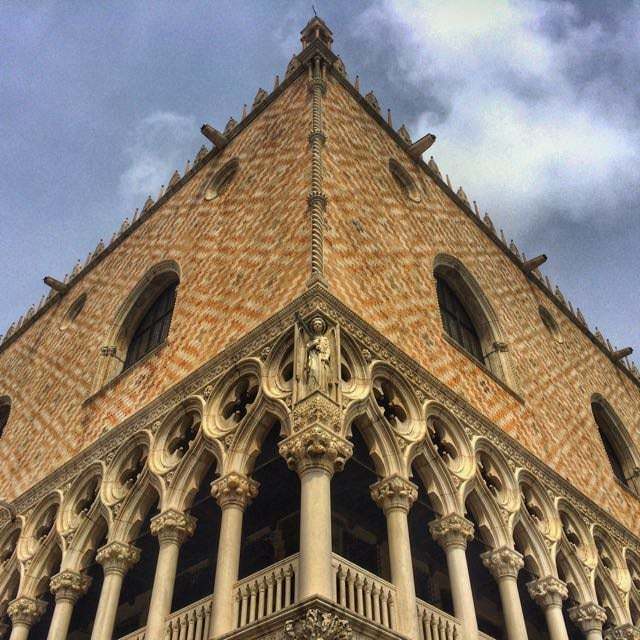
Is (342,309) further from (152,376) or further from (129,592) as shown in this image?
(129,592)

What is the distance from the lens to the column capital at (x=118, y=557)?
348 inches

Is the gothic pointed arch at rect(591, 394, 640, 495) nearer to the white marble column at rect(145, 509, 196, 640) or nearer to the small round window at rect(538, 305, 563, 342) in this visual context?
the small round window at rect(538, 305, 563, 342)

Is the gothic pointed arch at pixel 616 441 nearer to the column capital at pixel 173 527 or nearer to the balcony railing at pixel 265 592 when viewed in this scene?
the column capital at pixel 173 527

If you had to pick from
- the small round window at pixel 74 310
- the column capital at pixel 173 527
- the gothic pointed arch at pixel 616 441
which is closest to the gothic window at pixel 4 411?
the small round window at pixel 74 310

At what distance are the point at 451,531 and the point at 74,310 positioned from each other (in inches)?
374

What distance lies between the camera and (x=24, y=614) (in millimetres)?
9773

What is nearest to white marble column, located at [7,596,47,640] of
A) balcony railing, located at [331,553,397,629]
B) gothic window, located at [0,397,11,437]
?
balcony railing, located at [331,553,397,629]

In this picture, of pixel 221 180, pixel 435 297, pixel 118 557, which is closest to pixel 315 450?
pixel 118 557

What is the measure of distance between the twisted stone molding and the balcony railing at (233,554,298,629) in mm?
2660

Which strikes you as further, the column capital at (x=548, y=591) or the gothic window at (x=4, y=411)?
the gothic window at (x=4, y=411)

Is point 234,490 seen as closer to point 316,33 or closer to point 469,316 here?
point 469,316

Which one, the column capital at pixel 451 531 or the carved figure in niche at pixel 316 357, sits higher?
the carved figure in niche at pixel 316 357

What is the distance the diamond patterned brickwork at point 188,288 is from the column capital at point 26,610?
211 centimetres

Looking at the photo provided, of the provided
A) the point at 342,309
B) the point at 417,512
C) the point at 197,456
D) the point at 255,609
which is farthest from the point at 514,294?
the point at 255,609
